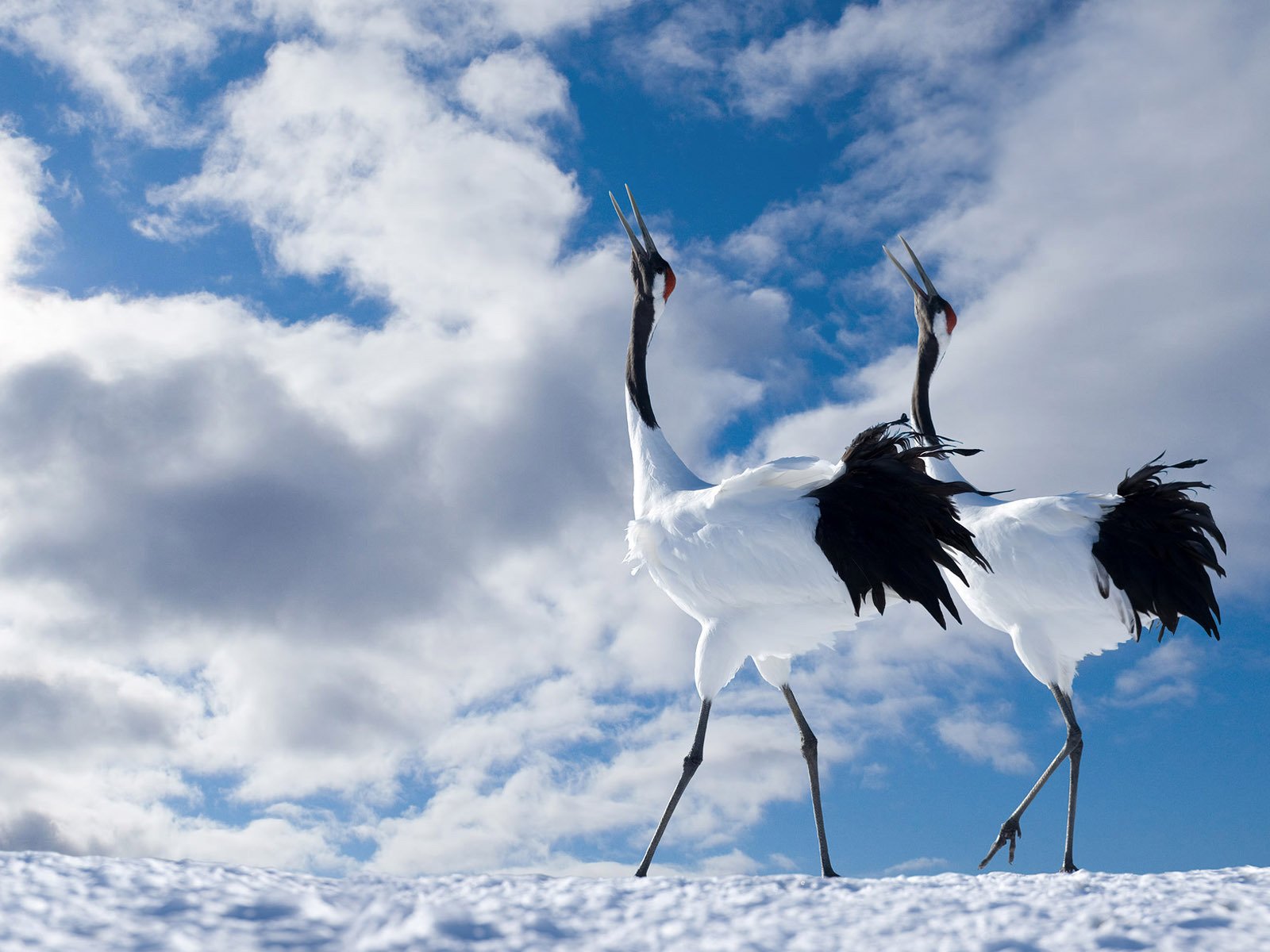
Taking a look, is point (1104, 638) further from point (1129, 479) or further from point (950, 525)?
point (950, 525)

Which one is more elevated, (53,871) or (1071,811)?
(1071,811)

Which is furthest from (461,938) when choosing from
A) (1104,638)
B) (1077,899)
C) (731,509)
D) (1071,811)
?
(1104,638)

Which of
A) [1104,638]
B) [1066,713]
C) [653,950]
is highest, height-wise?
[1104,638]

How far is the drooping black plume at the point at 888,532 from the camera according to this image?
8672mm

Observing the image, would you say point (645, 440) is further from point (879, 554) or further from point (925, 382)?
point (925, 382)

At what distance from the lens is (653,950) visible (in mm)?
3672

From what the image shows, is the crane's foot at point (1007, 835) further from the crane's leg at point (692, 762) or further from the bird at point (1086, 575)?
the crane's leg at point (692, 762)

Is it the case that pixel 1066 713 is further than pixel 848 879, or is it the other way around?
pixel 1066 713

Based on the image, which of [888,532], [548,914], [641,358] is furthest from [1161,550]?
[548,914]

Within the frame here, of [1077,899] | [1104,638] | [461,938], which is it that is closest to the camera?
[461,938]

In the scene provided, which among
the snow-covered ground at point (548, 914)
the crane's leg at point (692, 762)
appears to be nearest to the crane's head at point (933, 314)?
the crane's leg at point (692, 762)

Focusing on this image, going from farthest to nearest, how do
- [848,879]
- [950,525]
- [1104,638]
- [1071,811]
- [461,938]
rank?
[1104,638] → [1071,811] → [950,525] → [848,879] → [461,938]

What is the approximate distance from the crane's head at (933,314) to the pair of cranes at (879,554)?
229 cm

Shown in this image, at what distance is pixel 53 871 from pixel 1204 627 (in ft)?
32.2
